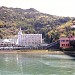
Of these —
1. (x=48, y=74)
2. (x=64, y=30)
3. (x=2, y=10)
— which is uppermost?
(x=2, y=10)

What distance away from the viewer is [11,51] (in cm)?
8825

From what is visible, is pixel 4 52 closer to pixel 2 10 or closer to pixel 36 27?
pixel 36 27

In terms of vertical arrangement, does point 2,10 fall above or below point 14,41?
above

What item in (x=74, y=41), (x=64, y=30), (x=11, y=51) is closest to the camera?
(x=74, y=41)

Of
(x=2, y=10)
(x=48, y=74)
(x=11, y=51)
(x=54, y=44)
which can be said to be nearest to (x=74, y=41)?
(x=54, y=44)

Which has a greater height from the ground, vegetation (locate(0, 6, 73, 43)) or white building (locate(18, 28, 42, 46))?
vegetation (locate(0, 6, 73, 43))

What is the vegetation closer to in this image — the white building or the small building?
the white building

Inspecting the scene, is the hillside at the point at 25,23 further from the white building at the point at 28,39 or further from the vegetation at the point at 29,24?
the white building at the point at 28,39

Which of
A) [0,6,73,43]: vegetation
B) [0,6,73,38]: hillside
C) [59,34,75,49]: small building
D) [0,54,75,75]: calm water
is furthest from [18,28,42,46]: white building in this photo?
[0,54,75,75]: calm water

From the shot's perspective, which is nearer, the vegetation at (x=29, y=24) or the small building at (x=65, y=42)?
the small building at (x=65, y=42)

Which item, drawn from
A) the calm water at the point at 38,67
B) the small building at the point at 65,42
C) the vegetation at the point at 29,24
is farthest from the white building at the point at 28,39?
the calm water at the point at 38,67

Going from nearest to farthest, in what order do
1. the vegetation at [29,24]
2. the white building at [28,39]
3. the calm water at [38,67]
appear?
the calm water at [38,67] < the white building at [28,39] < the vegetation at [29,24]

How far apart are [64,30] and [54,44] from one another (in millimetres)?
16414

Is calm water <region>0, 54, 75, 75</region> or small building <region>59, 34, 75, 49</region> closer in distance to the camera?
calm water <region>0, 54, 75, 75</region>
